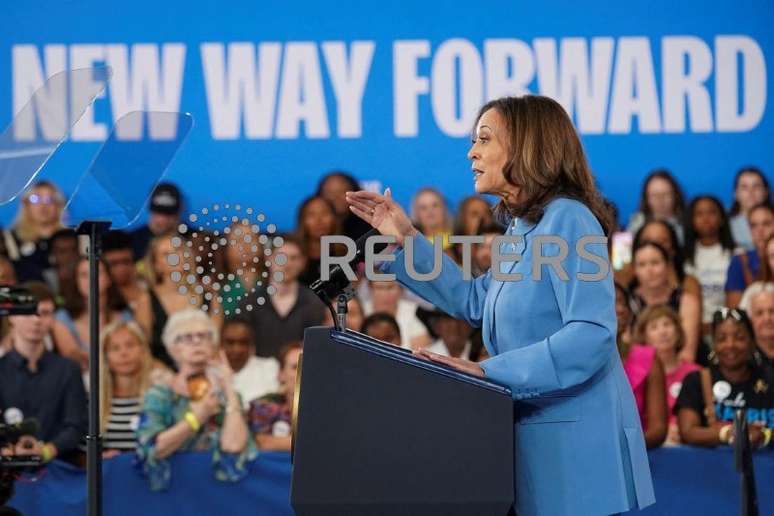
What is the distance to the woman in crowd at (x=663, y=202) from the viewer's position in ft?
19.3

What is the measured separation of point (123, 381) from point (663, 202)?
9.21 ft

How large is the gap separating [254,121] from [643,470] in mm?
3984

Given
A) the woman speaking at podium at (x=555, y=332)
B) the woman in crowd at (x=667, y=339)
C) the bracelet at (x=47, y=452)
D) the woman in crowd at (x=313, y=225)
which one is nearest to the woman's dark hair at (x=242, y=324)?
the woman in crowd at (x=313, y=225)

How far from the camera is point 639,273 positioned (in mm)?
5816

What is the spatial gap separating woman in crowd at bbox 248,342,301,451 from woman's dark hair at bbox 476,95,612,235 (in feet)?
11.5

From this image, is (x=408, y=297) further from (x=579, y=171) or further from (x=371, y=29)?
(x=579, y=171)

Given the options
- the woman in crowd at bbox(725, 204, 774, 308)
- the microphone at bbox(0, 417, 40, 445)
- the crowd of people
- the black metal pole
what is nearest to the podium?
the black metal pole

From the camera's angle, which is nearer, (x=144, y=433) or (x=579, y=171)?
(x=579, y=171)

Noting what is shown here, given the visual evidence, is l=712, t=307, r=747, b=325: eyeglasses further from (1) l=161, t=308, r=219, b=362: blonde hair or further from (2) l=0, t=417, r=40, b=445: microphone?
(2) l=0, t=417, r=40, b=445: microphone

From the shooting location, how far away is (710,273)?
5.85 metres

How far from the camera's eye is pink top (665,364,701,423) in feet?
18.7

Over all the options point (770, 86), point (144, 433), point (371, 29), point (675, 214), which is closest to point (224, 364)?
point (144, 433)

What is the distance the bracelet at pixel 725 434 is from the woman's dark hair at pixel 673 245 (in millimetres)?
754

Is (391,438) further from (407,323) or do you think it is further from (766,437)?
(766,437)
